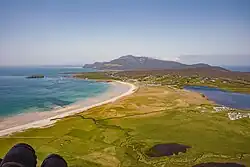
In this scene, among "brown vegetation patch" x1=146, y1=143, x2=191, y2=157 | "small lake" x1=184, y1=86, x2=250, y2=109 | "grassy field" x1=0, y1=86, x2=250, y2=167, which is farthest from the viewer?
"small lake" x1=184, y1=86, x2=250, y2=109

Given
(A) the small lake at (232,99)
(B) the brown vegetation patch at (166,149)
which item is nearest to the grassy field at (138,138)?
(B) the brown vegetation patch at (166,149)

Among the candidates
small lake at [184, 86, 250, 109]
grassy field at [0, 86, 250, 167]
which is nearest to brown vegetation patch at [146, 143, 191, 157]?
grassy field at [0, 86, 250, 167]

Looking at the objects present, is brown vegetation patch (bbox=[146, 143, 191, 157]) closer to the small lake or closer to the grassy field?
the grassy field

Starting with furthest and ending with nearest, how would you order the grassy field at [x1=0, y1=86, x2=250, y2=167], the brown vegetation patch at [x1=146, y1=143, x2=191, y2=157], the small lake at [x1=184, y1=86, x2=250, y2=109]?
1. the small lake at [x1=184, y1=86, x2=250, y2=109]
2. the brown vegetation patch at [x1=146, y1=143, x2=191, y2=157]
3. the grassy field at [x1=0, y1=86, x2=250, y2=167]

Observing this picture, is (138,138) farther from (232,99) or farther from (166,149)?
(232,99)

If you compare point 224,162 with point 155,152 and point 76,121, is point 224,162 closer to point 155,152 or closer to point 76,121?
point 155,152

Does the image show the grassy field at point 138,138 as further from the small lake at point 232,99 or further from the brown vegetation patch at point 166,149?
the small lake at point 232,99

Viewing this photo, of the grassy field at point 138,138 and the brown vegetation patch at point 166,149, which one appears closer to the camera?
the grassy field at point 138,138

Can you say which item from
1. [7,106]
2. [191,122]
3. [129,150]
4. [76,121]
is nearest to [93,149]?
[129,150]
